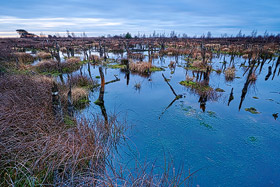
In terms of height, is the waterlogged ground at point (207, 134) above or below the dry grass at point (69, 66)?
below

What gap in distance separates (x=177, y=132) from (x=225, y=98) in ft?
22.8

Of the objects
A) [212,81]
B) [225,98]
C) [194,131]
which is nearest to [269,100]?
[225,98]

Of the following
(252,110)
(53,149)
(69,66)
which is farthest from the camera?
(69,66)

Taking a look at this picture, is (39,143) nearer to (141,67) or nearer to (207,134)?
(207,134)

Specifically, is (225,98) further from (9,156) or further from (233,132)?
(9,156)

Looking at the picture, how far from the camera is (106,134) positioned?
7.06 metres

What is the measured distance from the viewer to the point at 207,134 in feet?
26.6

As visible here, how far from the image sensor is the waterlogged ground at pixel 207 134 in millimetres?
5932

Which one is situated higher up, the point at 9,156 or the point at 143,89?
the point at 9,156

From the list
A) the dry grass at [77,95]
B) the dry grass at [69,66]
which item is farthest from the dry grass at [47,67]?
the dry grass at [77,95]

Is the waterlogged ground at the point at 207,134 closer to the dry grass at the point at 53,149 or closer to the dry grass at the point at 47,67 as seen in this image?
the dry grass at the point at 53,149

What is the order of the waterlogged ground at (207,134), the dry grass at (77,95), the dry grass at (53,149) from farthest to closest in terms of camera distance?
the dry grass at (77,95), the waterlogged ground at (207,134), the dry grass at (53,149)

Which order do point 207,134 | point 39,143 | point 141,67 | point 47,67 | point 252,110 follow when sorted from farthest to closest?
1. point 141,67
2. point 47,67
3. point 252,110
4. point 207,134
5. point 39,143

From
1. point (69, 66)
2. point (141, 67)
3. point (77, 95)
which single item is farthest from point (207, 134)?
point (69, 66)
